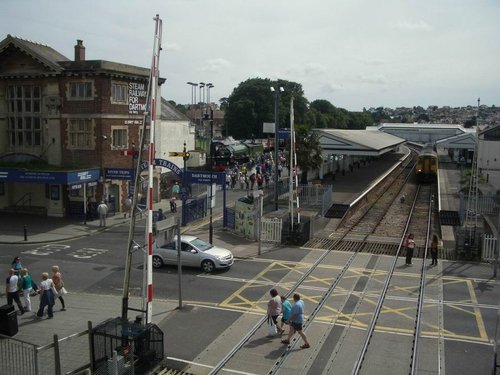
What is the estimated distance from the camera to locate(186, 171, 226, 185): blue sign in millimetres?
30062

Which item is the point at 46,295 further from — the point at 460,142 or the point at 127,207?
the point at 460,142

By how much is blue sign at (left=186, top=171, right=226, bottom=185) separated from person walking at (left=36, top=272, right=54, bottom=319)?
15199 mm

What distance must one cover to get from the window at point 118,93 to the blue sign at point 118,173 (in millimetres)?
4531

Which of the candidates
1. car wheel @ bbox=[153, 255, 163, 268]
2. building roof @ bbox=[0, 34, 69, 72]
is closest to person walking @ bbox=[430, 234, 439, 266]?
car wheel @ bbox=[153, 255, 163, 268]

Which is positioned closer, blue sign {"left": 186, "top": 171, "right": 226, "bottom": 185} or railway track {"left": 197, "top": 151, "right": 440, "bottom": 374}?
railway track {"left": 197, "top": 151, "right": 440, "bottom": 374}

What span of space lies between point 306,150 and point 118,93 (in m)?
15.4

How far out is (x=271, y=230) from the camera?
26219 millimetres

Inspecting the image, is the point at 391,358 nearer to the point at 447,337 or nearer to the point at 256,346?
the point at 447,337

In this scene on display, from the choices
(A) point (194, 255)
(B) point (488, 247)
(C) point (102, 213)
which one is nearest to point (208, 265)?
(A) point (194, 255)

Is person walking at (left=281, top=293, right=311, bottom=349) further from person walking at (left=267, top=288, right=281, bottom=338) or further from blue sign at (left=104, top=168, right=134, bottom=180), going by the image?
blue sign at (left=104, top=168, right=134, bottom=180)

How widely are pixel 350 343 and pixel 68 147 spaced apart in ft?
83.6

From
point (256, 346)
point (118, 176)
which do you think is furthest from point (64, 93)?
point (256, 346)

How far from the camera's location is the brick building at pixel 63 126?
3253 centimetres

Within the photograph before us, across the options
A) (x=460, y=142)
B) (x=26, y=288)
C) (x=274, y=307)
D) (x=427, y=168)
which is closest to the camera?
(x=274, y=307)
